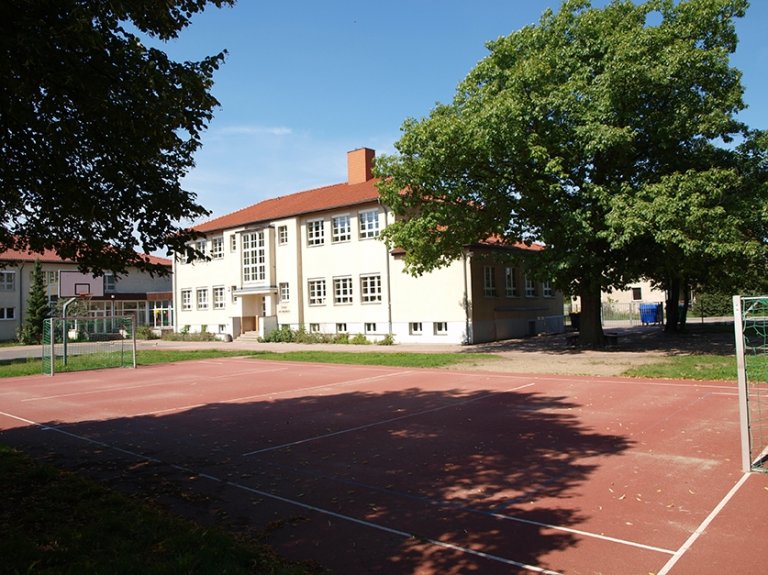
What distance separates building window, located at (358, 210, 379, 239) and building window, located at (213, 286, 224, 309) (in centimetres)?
1371

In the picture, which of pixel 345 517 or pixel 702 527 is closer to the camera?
pixel 702 527

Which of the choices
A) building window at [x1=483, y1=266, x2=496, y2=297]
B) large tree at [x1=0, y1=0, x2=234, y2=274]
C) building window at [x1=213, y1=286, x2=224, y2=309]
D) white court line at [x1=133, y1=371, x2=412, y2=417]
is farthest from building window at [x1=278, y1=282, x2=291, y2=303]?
large tree at [x1=0, y1=0, x2=234, y2=274]

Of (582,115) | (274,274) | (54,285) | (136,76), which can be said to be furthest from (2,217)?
(54,285)

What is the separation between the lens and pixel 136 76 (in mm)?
6590

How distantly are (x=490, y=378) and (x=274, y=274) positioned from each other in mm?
24635

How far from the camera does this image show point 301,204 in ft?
131

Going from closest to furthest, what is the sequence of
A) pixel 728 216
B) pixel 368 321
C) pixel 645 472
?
pixel 645 472, pixel 728 216, pixel 368 321

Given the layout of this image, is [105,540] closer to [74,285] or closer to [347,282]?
[74,285]

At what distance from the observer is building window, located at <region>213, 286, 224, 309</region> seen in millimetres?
43438

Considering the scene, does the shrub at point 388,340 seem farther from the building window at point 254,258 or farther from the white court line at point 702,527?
the white court line at point 702,527

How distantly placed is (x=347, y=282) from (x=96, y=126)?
93.2 feet

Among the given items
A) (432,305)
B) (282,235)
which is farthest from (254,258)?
(432,305)

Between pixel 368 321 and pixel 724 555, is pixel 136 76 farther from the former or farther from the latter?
pixel 368 321

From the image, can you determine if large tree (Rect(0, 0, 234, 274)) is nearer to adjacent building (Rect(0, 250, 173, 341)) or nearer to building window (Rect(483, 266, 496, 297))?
building window (Rect(483, 266, 496, 297))
